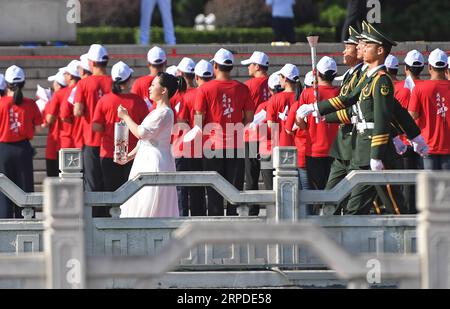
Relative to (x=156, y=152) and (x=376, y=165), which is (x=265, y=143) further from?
(x=376, y=165)

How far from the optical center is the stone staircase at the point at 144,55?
21.7 meters

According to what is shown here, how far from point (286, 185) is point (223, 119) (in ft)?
11.5

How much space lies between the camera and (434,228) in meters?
9.71

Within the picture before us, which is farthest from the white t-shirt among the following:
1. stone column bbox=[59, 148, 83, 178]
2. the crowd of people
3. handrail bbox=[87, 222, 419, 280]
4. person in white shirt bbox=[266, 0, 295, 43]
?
handrail bbox=[87, 222, 419, 280]

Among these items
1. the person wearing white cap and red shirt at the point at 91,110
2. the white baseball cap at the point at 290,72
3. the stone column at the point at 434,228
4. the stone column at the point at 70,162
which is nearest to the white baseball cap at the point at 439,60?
the white baseball cap at the point at 290,72

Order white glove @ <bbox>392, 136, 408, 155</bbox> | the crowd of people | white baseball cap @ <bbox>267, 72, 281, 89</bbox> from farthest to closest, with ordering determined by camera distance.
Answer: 1. white baseball cap @ <bbox>267, 72, 281, 89</bbox>
2. the crowd of people
3. white glove @ <bbox>392, 136, 408, 155</bbox>

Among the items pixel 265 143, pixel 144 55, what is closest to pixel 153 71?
pixel 265 143

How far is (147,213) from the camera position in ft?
49.5

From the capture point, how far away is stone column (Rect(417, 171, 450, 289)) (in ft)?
31.6

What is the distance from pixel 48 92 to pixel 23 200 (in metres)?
5.84

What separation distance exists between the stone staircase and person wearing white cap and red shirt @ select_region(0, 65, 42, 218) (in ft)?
10.7

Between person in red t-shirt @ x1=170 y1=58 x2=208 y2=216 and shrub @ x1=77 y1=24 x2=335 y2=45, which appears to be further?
shrub @ x1=77 y1=24 x2=335 y2=45

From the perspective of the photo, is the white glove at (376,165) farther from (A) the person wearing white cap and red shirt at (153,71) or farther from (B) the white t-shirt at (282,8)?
(B) the white t-shirt at (282,8)

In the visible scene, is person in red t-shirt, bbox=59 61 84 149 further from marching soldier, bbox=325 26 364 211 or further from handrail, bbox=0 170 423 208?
handrail, bbox=0 170 423 208
